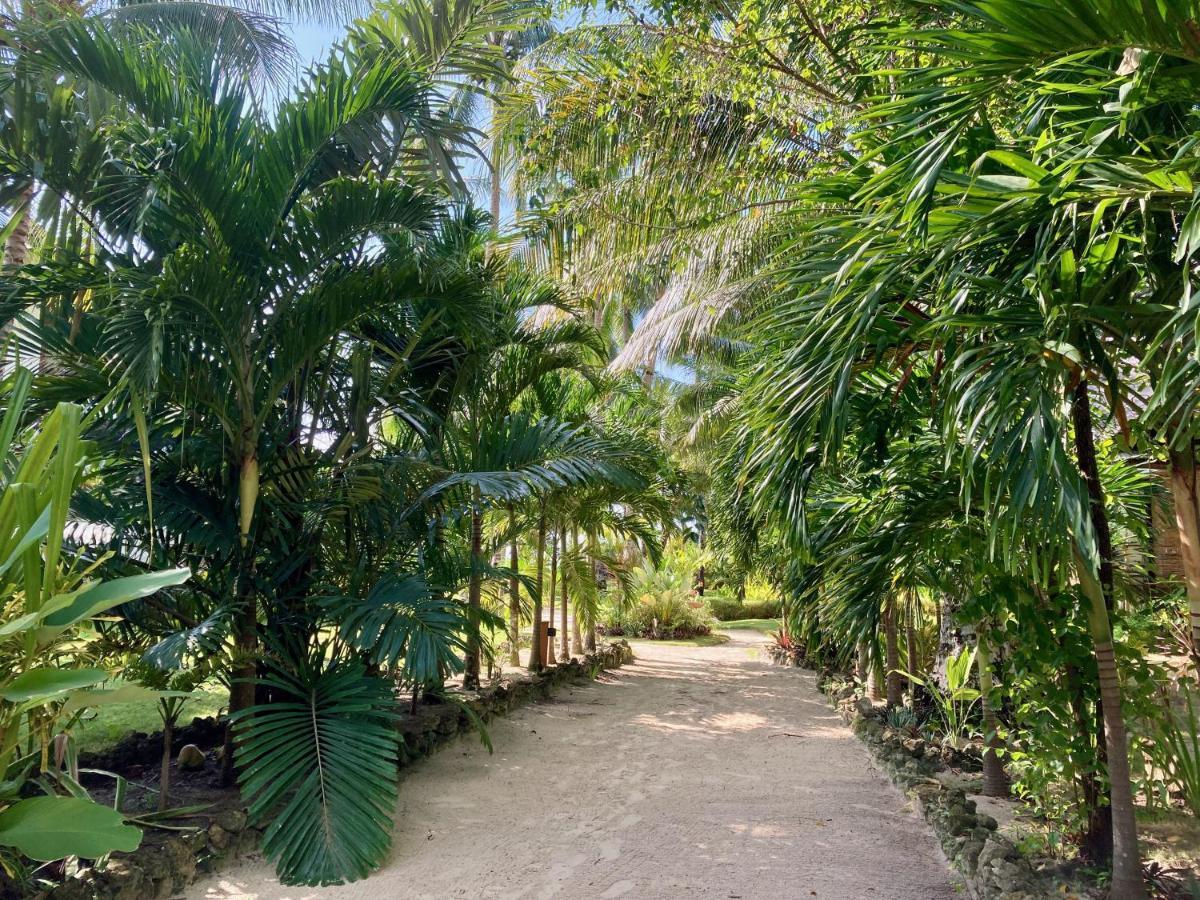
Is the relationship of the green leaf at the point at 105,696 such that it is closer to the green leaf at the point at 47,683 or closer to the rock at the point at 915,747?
the green leaf at the point at 47,683

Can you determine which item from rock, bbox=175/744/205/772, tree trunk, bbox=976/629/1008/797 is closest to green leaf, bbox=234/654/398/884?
rock, bbox=175/744/205/772

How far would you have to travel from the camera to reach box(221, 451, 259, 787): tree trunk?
4.62 meters

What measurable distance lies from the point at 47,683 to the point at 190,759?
3315 millimetres

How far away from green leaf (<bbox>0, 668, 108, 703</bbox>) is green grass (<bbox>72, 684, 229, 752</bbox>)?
2.86m

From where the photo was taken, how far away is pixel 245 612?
15.5 feet

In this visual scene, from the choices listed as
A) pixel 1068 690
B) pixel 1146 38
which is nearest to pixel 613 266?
pixel 1068 690

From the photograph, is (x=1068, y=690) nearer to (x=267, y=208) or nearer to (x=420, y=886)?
(x=420, y=886)

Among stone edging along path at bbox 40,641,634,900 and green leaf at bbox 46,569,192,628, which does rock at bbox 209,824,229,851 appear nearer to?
stone edging along path at bbox 40,641,634,900

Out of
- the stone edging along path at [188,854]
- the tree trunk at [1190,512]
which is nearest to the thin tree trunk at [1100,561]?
the tree trunk at [1190,512]

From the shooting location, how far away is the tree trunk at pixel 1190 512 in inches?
117

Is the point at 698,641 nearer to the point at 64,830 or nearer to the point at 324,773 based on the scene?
the point at 324,773

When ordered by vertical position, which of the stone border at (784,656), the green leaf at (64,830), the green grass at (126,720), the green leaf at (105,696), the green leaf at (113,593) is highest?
the green leaf at (113,593)

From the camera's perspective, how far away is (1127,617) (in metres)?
4.30

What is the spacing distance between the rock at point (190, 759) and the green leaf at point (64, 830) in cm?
287
